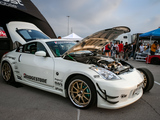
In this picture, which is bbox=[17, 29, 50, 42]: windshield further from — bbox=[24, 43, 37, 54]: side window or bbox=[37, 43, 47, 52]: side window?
bbox=[37, 43, 47, 52]: side window

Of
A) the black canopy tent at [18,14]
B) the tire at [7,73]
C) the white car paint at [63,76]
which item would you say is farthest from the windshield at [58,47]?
the black canopy tent at [18,14]

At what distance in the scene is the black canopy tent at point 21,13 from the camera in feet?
35.0

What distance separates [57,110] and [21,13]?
37.8ft

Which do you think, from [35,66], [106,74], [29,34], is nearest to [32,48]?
[35,66]

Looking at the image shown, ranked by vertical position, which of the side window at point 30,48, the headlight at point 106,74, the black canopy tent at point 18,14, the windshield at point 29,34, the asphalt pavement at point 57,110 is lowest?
the asphalt pavement at point 57,110

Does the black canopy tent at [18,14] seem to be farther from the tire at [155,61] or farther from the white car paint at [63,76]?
the tire at [155,61]

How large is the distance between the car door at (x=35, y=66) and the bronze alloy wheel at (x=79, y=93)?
0.53 meters

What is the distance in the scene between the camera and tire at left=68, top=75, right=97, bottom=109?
8.13ft

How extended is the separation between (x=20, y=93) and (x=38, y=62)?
3.16 ft

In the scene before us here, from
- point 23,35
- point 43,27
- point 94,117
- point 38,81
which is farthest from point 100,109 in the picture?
point 43,27

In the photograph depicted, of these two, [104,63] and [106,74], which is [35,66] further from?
[106,74]

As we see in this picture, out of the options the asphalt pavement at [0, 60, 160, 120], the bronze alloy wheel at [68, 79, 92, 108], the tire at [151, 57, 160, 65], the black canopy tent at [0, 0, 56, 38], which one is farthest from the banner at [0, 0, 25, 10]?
the tire at [151, 57, 160, 65]

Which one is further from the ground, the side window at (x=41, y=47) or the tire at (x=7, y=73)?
the side window at (x=41, y=47)

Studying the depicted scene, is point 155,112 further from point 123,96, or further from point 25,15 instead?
point 25,15
